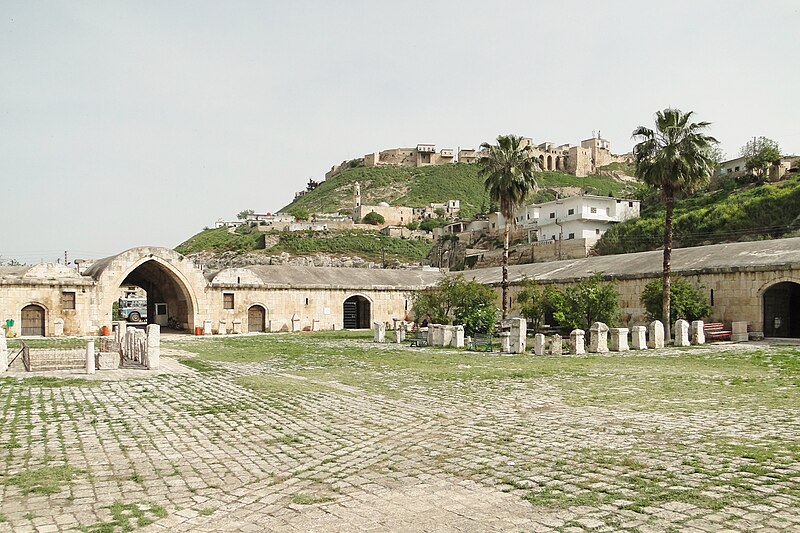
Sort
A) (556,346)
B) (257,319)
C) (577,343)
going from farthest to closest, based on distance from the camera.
Answer: 1. (257,319)
2. (556,346)
3. (577,343)

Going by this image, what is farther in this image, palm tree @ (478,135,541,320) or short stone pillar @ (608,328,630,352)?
palm tree @ (478,135,541,320)

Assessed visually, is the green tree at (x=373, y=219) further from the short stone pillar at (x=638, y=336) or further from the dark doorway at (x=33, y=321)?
the short stone pillar at (x=638, y=336)

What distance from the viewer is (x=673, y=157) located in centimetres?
2519

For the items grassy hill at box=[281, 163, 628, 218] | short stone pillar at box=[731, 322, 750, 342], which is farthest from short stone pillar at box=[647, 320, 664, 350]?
grassy hill at box=[281, 163, 628, 218]

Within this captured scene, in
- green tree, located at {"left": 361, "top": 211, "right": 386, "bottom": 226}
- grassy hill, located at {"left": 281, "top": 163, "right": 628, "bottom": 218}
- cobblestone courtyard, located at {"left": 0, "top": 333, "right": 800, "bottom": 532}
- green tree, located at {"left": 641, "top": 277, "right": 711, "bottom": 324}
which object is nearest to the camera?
cobblestone courtyard, located at {"left": 0, "top": 333, "right": 800, "bottom": 532}

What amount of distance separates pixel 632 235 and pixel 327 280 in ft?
100

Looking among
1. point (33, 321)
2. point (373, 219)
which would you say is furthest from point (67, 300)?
point (373, 219)

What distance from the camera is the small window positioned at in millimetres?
36000

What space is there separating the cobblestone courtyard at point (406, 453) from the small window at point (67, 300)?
873 inches

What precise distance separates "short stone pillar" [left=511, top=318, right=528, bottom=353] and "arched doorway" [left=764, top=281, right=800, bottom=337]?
10916 mm

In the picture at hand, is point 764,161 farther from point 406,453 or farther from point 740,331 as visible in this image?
point 406,453

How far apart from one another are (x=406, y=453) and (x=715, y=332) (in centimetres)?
2158

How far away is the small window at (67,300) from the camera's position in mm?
36000

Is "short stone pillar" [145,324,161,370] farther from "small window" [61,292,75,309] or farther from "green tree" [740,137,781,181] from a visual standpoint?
"green tree" [740,137,781,181]
